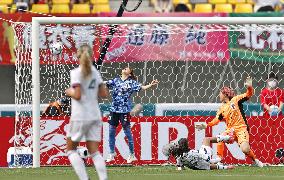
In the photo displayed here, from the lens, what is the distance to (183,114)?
20250mm

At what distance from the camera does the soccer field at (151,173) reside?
50.7ft

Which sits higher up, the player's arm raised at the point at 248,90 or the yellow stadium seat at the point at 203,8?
the yellow stadium seat at the point at 203,8

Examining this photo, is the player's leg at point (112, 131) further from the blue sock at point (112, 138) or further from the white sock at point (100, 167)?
the white sock at point (100, 167)

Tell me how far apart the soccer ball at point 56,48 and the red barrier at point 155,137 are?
55.7 inches

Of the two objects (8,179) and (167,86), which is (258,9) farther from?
(8,179)

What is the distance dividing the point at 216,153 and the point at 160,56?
151 inches

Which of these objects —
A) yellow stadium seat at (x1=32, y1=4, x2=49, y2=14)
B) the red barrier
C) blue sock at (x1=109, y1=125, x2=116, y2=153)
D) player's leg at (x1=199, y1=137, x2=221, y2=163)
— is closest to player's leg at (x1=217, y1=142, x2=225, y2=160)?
player's leg at (x1=199, y1=137, x2=221, y2=163)

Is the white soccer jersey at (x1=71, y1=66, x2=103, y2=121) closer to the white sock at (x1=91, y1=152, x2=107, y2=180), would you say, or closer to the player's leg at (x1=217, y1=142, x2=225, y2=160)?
the white sock at (x1=91, y1=152, x2=107, y2=180)

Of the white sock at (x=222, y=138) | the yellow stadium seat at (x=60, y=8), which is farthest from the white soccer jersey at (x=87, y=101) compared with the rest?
the yellow stadium seat at (x=60, y=8)

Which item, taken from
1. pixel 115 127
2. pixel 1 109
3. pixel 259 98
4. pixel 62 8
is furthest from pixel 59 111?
pixel 62 8

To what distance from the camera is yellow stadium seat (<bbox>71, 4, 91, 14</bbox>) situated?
85.3 feet

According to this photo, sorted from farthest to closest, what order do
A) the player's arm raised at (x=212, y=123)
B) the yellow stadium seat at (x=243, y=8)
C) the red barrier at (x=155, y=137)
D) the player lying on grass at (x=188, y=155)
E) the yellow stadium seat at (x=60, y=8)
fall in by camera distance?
1. the yellow stadium seat at (x=243, y=8)
2. the yellow stadium seat at (x=60, y=8)
3. the red barrier at (x=155, y=137)
4. the player's arm raised at (x=212, y=123)
5. the player lying on grass at (x=188, y=155)

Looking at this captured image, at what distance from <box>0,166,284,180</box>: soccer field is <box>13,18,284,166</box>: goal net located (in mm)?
1270

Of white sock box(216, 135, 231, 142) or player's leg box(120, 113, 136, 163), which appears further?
player's leg box(120, 113, 136, 163)
